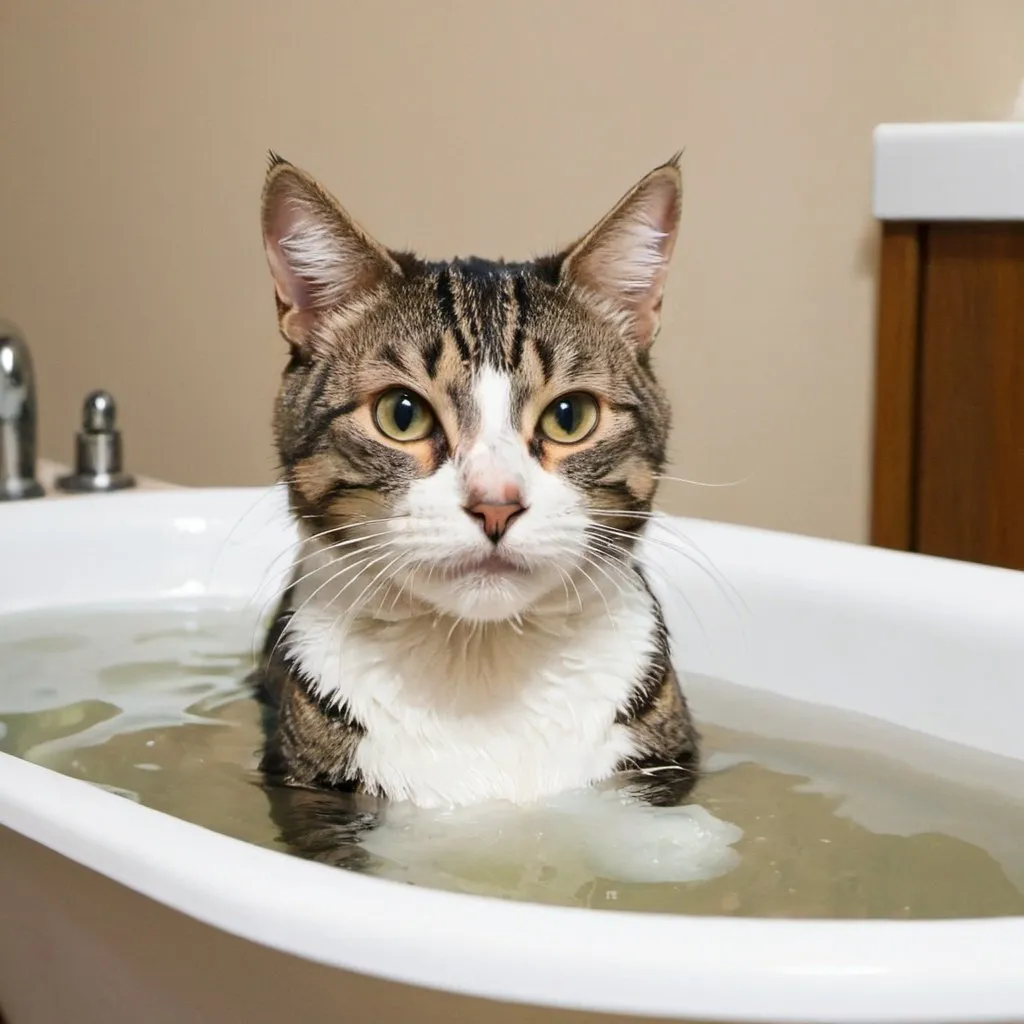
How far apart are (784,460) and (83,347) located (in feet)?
5.23

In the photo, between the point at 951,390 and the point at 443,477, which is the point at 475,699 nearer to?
the point at 443,477

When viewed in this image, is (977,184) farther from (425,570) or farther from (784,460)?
(425,570)

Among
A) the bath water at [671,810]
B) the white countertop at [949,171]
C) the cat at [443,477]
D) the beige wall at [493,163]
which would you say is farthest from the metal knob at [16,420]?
the white countertop at [949,171]

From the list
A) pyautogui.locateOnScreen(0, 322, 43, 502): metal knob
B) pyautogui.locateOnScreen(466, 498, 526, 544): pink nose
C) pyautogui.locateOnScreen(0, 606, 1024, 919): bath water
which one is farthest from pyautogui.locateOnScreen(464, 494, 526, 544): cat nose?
pyautogui.locateOnScreen(0, 322, 43, 502): metal knob

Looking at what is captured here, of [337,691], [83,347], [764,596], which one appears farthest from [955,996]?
[83,347]

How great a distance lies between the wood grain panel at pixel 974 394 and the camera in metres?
1.74

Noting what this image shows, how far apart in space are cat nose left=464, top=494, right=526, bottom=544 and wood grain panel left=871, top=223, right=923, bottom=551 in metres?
1.07

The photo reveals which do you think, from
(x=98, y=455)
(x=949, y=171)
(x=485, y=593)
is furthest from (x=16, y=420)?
(x=949, y=171)

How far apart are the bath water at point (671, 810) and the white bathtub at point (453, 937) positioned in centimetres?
13

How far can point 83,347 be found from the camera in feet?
9.23

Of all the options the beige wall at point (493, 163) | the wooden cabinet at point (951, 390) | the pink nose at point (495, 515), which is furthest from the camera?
the beige wall at point (493, 163)

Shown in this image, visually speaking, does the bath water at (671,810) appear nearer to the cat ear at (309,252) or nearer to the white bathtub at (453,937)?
the white bathtub at (453,937)

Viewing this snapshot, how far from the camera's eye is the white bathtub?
608 millimetres

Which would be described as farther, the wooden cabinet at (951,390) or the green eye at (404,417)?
the wooden cabinet at (951,390)
